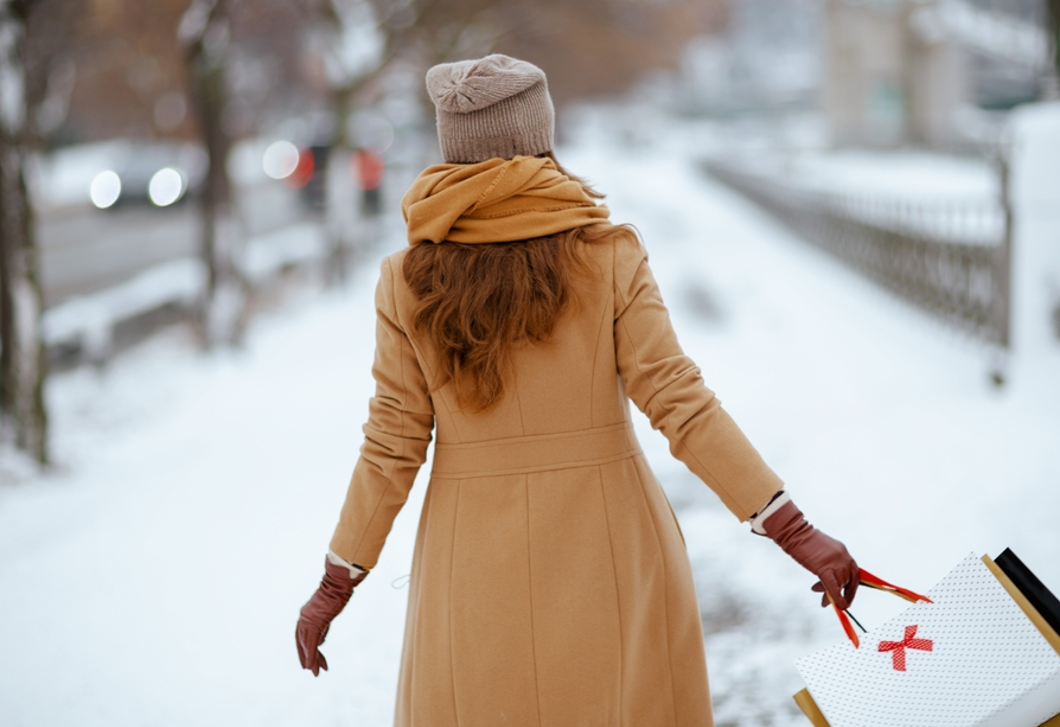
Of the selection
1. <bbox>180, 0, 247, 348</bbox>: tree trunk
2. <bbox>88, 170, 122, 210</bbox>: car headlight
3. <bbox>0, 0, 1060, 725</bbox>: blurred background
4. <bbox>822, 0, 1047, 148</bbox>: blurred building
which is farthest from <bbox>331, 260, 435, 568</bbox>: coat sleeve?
<bbox>822, 0, 1047, 148</bbox>: blurred building

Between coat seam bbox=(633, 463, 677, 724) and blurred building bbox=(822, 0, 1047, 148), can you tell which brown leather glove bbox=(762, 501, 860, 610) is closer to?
coat seam bbox=(633, 463, 677, 724)

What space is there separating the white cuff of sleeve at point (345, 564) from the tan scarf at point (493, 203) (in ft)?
2.20

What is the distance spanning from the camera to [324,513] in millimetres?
5715

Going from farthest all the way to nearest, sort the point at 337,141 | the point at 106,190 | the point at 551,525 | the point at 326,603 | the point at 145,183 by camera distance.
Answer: the point at 106,190 → the point at 145,183 → the point at 337,141 → the point at 326,603 → the point at 551,525

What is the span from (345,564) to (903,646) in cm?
109

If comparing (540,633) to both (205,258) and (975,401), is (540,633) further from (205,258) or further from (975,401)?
(205,258)

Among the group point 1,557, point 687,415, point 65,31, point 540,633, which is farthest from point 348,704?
point 65,31

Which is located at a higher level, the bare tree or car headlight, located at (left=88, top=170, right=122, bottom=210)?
the bare tree

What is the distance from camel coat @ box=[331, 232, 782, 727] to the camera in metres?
2.04

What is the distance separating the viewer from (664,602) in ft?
6.92

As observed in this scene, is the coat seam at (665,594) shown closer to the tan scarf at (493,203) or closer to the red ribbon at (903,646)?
the red ribbon at (903,646)

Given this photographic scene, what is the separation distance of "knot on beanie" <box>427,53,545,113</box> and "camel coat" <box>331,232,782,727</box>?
322 mm

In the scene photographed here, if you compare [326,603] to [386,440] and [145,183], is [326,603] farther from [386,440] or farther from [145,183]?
[145,183]

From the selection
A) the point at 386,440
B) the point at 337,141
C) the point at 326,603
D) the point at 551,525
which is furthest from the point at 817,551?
the point at 337,141
